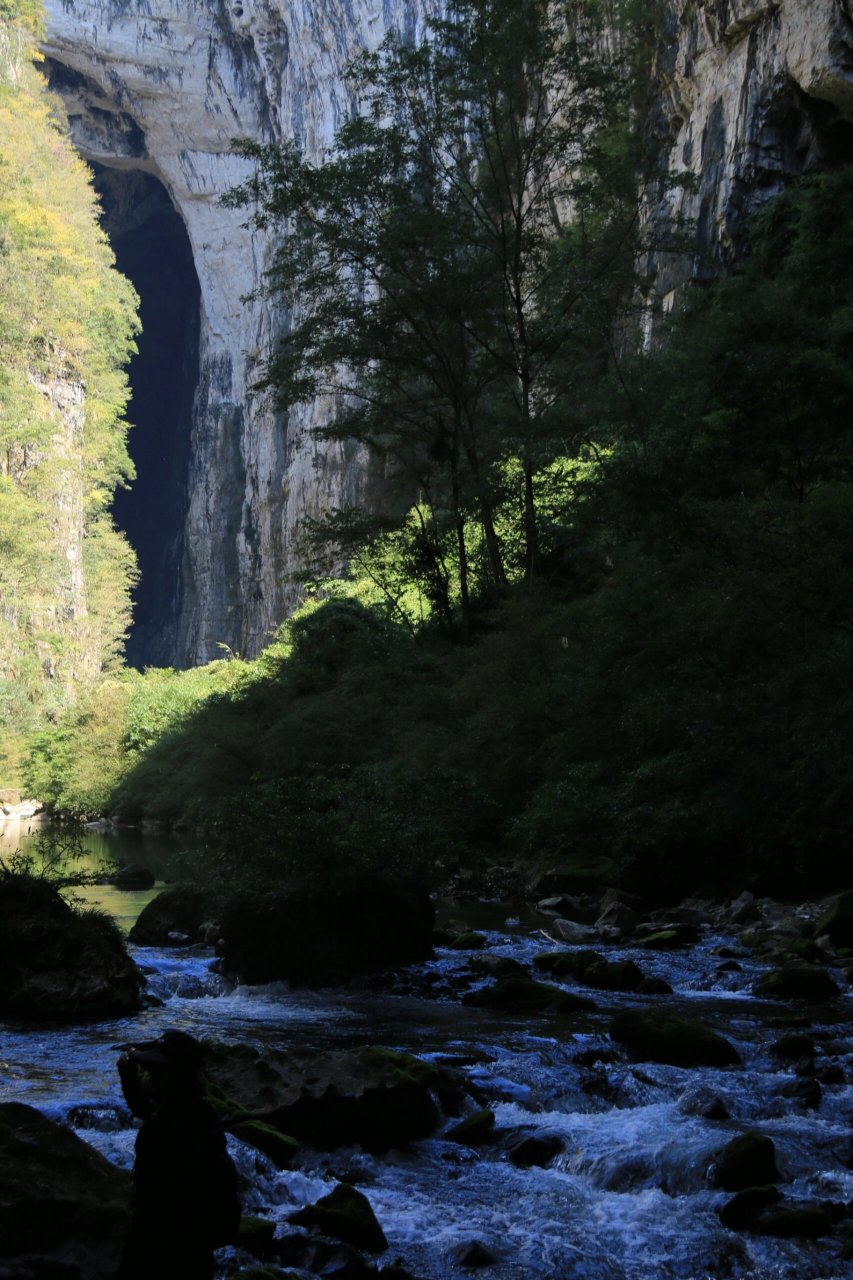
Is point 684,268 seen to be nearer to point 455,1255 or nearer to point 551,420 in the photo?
point 551,420

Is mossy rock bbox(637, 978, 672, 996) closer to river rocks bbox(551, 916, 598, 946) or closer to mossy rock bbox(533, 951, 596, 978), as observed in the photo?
mossy rock bbox(533, 951, 596, 978)

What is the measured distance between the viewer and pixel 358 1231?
435cm

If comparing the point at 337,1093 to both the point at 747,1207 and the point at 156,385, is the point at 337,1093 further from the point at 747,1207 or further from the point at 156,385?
the point at 156,385

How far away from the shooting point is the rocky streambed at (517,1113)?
433cm

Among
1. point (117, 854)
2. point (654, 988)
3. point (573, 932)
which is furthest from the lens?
point (117, 854)

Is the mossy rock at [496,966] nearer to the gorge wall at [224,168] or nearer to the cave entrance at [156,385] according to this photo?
the gorge wall at [224,168]

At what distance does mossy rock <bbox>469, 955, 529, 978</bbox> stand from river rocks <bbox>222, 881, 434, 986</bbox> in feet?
1.92

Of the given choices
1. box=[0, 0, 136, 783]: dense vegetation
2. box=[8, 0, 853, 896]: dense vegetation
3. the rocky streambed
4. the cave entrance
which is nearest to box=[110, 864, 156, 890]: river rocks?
box=[8, 0, 853, 896]: dense vegetation

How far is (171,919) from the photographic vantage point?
11.2 metres

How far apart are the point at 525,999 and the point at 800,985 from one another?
183 cm

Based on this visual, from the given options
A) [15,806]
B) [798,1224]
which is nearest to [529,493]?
[798,1224]

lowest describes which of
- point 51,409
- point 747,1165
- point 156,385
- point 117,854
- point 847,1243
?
point 847,1243

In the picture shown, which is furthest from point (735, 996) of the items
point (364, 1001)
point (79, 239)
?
point (79, 239)

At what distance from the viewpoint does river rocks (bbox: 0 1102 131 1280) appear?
3.57 meters
